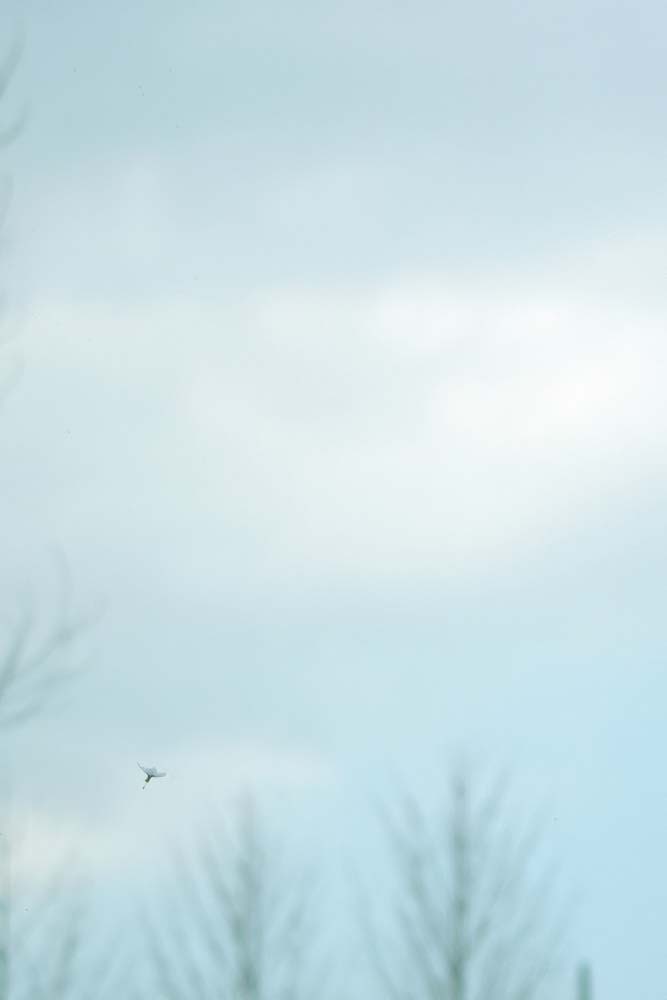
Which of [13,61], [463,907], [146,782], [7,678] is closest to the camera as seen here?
[7,678]

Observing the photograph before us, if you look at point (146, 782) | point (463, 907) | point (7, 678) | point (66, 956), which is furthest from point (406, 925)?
point (7, 678)

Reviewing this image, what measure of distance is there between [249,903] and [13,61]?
11.0 m

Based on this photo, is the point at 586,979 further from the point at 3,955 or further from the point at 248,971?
→ the point at 3,955

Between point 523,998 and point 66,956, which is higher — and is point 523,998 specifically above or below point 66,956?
below

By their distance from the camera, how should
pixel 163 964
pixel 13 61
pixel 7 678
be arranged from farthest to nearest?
pixel 163 964 → pixel 13 61 → pixel 7 678

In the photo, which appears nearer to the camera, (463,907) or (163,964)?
(463,907)

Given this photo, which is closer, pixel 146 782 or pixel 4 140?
pixel 4 140

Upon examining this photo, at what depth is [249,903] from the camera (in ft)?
61.3

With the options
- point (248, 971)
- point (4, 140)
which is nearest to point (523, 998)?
point (248, 971)

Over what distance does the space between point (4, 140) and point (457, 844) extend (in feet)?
32.1

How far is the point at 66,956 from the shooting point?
16.0 metres

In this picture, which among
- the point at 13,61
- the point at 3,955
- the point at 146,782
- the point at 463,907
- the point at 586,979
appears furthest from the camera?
the point at 586,979

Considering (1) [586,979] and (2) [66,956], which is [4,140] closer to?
(2) [66,956]

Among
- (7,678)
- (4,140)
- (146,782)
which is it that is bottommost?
(146,782)
